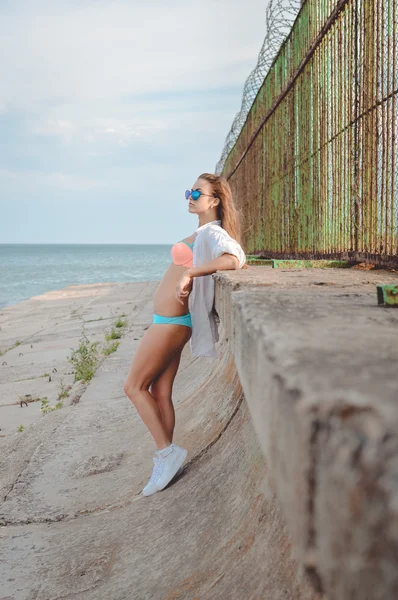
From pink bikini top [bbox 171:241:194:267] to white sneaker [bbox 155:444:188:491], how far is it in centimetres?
117

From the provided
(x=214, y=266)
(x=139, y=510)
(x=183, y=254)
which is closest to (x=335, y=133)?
(x=183, y=254)

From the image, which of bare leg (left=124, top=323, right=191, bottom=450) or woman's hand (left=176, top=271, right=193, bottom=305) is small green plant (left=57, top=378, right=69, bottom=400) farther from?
woman's hand (left=176, top=271, right=193, bottom=305)

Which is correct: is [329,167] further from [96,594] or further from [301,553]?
[301,553]

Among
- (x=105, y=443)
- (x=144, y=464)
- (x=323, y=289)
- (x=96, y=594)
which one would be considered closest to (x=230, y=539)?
(x=96, y=594)

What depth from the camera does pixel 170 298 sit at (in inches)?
155

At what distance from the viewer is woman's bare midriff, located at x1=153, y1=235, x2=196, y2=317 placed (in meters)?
3.93

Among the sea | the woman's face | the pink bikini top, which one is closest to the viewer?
the pink bikini top

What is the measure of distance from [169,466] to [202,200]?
5.77ft

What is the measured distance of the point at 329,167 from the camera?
5.19 meters

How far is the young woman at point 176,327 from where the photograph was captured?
3.78 metres

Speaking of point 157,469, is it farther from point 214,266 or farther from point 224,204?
point 224,204

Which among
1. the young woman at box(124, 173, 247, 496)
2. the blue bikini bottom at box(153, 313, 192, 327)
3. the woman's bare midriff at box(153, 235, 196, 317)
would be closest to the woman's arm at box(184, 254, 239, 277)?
the young woman at box(124, 173, 247, 496)

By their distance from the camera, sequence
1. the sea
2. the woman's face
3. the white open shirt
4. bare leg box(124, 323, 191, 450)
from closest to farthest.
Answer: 1. the white open shirt
2. bare leg box(124, 323, 191, 450)
3. the woman's face
4. the sea

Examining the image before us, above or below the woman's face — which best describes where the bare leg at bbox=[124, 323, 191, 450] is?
below
